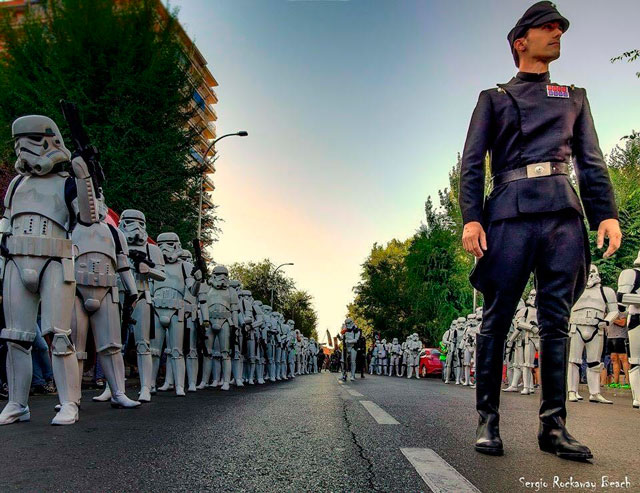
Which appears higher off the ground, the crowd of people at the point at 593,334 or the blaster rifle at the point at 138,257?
the blaster rifle at the point at 138,257

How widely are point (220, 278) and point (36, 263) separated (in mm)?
9088

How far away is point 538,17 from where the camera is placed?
4105mm

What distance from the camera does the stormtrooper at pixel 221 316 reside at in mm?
14531

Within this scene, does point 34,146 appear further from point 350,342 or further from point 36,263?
point 350,342

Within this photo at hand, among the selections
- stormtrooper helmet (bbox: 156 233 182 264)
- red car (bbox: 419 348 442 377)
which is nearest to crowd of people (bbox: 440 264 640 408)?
stormtrooper helmet (bbox: 156 233 182 264)

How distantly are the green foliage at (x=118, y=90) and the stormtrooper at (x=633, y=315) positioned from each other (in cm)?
1540

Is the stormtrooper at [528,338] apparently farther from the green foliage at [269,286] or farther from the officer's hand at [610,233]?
the green foliage at [269,286]

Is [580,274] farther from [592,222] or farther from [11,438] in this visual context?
[11,438]

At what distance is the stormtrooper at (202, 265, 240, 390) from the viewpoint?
572 inches

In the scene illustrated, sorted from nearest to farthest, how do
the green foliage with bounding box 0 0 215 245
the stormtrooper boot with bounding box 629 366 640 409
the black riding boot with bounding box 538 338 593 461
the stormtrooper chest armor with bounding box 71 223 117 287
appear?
the black riding boot with bounding box 538 338 593 461 → the stormtrooper chest armor with bounding box 71 223 117 287 → the stormtrooper boot with bounding box 629 366 640 409 → the green foliage with bounding box 0 0 215 245

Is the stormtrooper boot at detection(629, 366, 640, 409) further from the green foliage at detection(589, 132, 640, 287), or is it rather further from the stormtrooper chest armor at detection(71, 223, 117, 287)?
the green foliage at detection(589, 132, 640, 287)

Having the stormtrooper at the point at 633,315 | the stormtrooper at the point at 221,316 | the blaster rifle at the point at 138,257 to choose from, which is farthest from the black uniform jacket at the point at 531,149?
the stormtrooper at the point at 221,316

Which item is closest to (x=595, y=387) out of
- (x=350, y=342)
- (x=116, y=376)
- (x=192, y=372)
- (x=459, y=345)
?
(x=192, y=372)

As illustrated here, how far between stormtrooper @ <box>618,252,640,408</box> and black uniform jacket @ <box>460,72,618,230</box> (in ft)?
21.8
